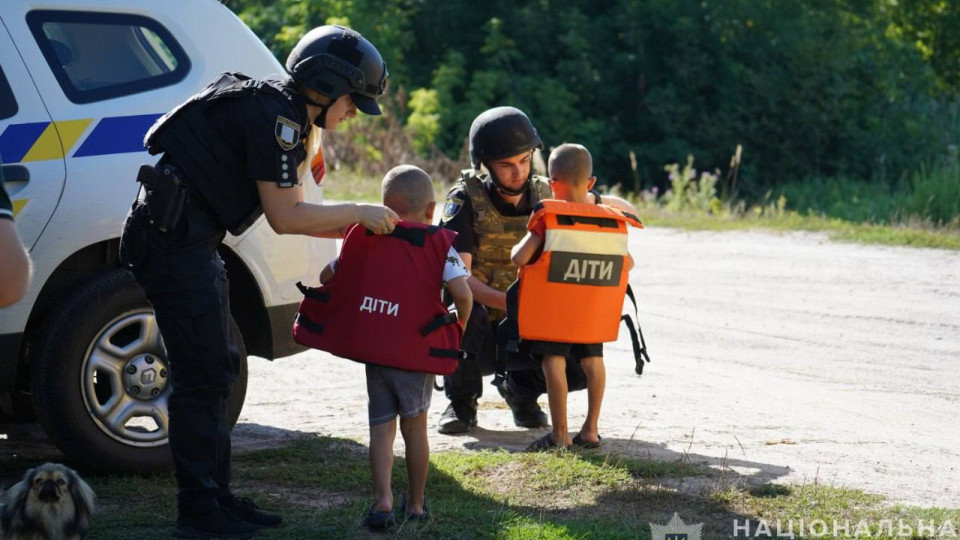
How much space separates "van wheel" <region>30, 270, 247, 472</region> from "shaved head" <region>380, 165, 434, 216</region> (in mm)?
1021

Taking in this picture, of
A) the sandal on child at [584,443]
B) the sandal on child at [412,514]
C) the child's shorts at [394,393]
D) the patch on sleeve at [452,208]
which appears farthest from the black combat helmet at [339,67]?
the sandal on child at [584,443]

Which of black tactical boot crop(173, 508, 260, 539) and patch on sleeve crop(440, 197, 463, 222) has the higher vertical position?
patch on sleeve crop(440, 197, 463, 222)

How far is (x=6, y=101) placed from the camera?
17.5ft

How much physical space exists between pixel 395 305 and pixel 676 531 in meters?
1.27

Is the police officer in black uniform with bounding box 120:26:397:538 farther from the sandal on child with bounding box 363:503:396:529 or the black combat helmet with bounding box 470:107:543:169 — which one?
the black combat helmet with bounding box 470:107:543:169

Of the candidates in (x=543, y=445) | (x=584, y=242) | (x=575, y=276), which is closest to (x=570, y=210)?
(x=584, y=242)

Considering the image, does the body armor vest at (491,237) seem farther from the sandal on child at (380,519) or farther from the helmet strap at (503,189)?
the sandal on child at (380,519)

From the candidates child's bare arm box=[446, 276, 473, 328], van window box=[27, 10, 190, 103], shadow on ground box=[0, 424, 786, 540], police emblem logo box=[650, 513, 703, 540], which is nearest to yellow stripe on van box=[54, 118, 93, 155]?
van window box=[27, 10, 190, 103]

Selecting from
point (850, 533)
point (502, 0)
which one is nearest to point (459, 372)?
point (850, 533)

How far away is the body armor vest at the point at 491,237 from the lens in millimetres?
6336

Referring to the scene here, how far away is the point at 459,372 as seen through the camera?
659cm

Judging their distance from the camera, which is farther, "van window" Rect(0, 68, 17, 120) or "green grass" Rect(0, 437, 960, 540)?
"van window" Rect(0, 68, 17, 120)

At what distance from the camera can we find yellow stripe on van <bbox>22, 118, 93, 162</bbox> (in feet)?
17.4

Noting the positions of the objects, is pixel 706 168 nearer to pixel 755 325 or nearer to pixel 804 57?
pixel 804 57
